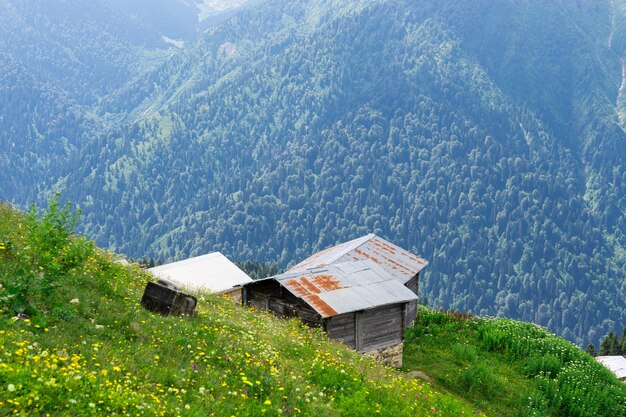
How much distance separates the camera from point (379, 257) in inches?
1785

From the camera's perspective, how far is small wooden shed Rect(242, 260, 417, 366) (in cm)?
3078

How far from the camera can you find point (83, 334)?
42.5 ft

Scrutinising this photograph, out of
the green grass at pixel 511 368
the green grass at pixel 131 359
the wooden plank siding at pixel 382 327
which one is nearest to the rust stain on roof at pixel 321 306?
the wooden plank siding at pixel 382 327

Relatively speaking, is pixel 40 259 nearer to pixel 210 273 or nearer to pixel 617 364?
pixel 210 273

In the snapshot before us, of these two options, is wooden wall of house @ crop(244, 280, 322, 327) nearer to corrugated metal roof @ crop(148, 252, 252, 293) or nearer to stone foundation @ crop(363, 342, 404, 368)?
stone foundation @ crop(363, 342, 404, 368)

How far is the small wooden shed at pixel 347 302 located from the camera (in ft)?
101

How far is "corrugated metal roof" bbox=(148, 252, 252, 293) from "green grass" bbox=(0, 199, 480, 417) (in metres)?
38.7

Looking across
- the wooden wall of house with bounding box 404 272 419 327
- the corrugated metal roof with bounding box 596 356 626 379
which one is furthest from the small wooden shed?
the corrugated metal roof with bounding box 596 356 626 379

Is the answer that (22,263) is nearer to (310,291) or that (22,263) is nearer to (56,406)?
(56,406)

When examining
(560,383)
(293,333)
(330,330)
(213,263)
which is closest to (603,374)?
(560,383)

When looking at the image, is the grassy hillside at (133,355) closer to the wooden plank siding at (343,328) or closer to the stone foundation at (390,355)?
the wooden plank siding at (343,328)

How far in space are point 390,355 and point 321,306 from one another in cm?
631

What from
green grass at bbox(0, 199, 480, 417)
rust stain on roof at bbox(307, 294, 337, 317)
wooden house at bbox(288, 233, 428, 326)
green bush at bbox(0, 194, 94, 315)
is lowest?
green grass at bbox(0, 199, 480, 417)

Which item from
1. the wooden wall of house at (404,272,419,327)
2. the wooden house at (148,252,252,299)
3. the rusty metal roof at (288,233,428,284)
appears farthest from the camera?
the wooden house at (148,252,252,299)
